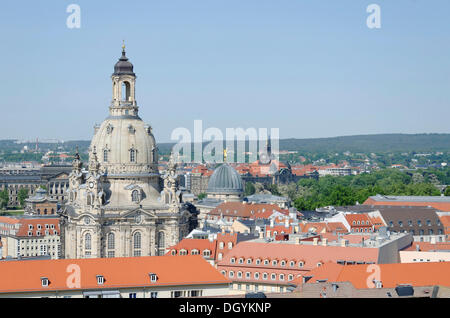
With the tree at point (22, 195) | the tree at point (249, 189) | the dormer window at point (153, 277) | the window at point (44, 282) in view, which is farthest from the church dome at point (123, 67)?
the tree at point (22, 195)

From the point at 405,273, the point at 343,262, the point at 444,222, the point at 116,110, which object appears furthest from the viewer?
the point at 444,222

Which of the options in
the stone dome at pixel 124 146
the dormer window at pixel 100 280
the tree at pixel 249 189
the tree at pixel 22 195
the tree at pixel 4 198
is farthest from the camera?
the tree at pixel 22 195

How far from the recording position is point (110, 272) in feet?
182

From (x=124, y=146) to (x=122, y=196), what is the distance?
5.16 m

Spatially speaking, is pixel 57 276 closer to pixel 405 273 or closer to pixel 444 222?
pixel 405 273

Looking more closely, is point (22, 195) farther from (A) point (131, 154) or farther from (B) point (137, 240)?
(B) point (137, 240)

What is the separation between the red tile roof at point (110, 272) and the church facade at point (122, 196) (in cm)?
3396

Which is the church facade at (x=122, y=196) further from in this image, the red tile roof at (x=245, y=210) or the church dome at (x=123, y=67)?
the red tile roof at (x=245, y=210)

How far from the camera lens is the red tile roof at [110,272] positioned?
5356cm

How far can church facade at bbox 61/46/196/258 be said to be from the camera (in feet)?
300

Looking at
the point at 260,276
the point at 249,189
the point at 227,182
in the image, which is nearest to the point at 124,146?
the point at 260,276
